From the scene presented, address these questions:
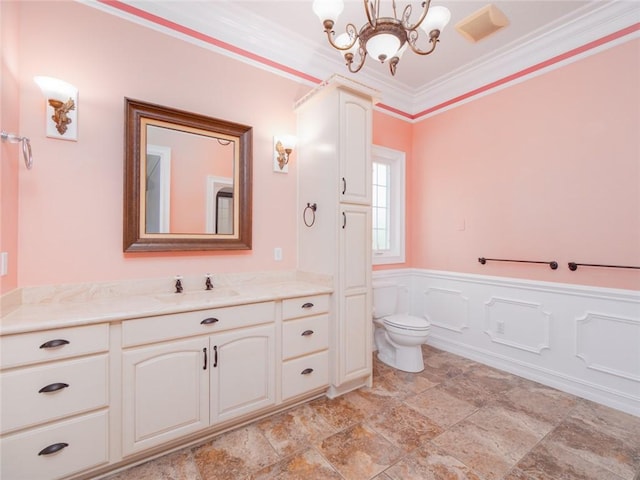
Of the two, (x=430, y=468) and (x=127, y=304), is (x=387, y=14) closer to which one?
(x=127, y=304)

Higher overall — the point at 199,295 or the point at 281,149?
the point at 281,149

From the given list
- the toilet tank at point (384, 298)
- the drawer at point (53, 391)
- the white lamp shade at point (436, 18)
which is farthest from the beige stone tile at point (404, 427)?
the white lamp shade at point (436, 18)

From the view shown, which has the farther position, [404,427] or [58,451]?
[404,427]

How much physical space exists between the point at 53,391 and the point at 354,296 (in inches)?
71.0

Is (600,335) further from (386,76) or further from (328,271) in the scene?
(386,76)

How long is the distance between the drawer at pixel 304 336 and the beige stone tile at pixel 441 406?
2.66 ft

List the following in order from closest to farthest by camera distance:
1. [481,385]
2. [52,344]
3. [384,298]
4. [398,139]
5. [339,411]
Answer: [52,344], [339,411], [481,385], [384,298], [398,139]

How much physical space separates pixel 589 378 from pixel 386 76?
3265 mm

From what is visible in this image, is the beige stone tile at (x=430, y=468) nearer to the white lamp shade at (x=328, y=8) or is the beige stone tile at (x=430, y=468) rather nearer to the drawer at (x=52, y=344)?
the drawer at (x=52, y=344)

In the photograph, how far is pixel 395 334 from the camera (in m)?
2.70

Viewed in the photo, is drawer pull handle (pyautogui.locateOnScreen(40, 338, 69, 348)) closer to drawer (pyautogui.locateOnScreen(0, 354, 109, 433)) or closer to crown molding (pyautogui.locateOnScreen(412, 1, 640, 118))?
drawer (pyautogui.locateOnScreen(0, 354, 109, 433))

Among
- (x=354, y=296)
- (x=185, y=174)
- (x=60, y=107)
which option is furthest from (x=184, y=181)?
(x=354, y=296)

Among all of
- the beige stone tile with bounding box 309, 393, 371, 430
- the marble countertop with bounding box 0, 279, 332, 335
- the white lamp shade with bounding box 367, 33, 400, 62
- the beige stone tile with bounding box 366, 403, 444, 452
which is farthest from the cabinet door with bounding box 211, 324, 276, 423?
the white lamp shade with bounding box 367, 33, 400, 62

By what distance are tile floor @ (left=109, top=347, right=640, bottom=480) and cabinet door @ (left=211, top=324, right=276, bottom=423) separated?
178 mm
